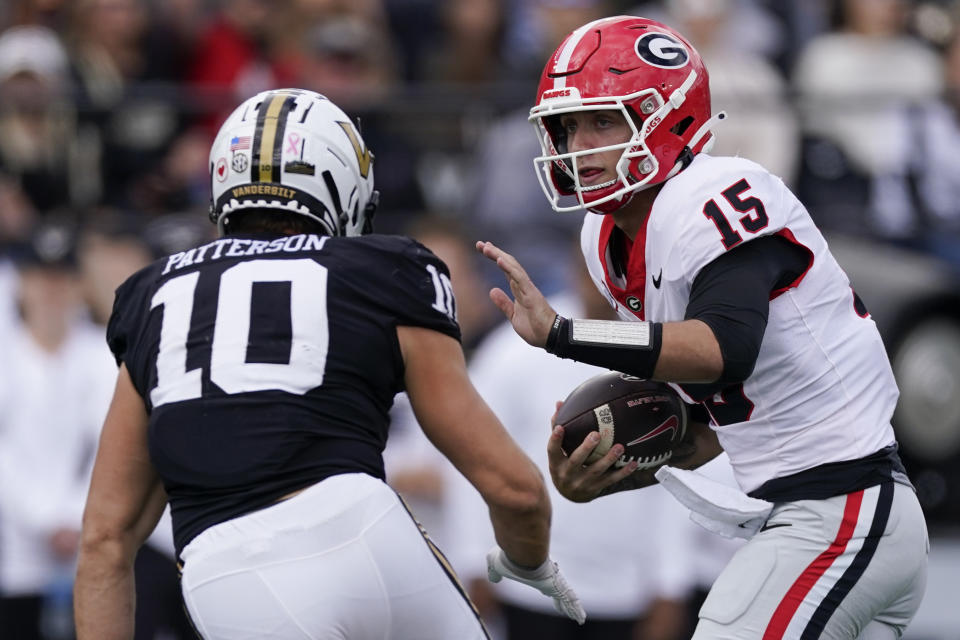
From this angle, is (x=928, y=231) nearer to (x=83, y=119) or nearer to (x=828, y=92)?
(x=828, y=92)

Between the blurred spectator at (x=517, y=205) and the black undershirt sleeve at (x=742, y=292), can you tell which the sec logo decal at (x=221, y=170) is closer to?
the black undershirt sleeve at (x=742, y=292)

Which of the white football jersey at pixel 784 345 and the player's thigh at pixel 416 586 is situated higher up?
the white football jersey at pixel 784 345

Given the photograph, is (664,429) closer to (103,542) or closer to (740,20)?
(103,542)

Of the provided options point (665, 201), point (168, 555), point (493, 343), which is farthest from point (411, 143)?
point (665, 201)

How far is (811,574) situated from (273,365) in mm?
1317

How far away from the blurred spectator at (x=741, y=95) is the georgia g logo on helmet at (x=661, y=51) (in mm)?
3694

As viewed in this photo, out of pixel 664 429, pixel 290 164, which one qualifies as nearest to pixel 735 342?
pixel 664 429

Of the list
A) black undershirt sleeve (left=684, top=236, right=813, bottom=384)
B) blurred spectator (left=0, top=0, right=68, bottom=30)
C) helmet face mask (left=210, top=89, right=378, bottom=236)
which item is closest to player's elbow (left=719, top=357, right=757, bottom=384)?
black undershirt sleeve (left=684, top=236, right=813, bottom=384)

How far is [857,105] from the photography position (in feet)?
25.5

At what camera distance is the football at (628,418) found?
366 centimetres

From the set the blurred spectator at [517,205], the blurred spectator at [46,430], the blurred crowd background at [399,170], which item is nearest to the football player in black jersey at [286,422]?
the blurred crowd background at [399,170]

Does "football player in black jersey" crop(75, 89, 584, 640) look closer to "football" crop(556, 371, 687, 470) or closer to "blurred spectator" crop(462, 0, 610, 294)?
"football" crop(556, 371, 687, 470)

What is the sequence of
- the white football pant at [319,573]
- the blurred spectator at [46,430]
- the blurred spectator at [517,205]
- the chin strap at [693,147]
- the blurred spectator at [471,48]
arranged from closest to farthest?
the white football pant at [319,573]
the chin strap at [693,147]
the blurred spectator at [46,430]
the blurred spectator at [517,205]
the blurred spectator at [471,48]

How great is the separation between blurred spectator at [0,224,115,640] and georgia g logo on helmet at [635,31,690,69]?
419cm
